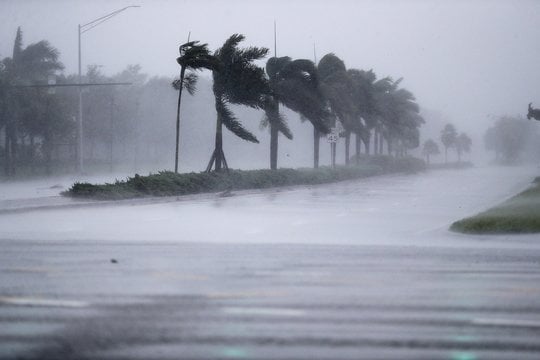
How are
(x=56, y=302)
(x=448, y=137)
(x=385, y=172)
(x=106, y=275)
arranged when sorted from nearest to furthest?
(x=56, y=302), (x=106, y=275), (x=385, y=172), (x=448, y=137)

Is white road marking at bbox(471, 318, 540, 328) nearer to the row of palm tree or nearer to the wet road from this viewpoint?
the wet road

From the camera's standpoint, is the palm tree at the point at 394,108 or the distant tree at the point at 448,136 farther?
the distant tree at the point at 448,136

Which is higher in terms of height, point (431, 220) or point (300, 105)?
point (300, 105)

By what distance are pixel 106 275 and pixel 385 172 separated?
6179 centimetres

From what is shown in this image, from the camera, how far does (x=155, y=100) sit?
9588 cm

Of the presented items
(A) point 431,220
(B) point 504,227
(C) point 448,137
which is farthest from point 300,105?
(C) point 448,137

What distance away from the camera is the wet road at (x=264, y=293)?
7059mm

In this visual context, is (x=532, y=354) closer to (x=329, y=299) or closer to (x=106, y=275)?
(x=329, y=299)

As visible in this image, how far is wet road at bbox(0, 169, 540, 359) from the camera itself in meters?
7.06

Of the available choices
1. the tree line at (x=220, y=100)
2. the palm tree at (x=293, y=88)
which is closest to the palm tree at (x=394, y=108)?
the tree line at (x=220, y=100)

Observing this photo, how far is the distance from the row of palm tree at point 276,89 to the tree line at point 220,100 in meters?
0.05

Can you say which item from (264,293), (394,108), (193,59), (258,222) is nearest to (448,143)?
(394,108)

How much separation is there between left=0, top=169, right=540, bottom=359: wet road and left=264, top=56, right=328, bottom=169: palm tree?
26109mm

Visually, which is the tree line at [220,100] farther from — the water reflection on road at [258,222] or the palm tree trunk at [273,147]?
the water reflection on road at [258,222]
